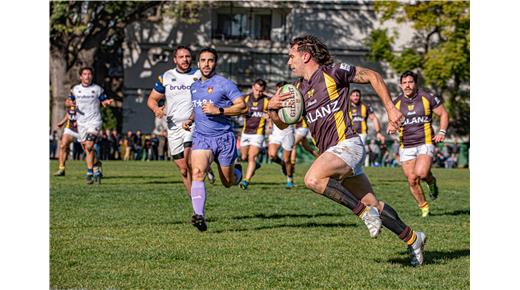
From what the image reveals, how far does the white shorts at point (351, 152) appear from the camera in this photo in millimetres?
8414

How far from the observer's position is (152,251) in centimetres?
903

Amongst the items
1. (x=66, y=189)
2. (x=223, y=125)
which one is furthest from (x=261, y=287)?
(x=66, y=189)

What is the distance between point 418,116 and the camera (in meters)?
13.9

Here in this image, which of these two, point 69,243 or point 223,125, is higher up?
point 223,125

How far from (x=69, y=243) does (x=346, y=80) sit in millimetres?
3462

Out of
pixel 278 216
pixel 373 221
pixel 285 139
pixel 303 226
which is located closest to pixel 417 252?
pixel 373 221

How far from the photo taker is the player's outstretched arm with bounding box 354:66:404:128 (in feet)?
25.5

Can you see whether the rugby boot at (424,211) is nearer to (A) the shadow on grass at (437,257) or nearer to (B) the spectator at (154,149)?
(A) the shadow on grass at (437,257)

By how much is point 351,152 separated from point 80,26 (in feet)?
114

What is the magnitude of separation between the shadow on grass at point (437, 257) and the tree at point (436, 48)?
124 feet

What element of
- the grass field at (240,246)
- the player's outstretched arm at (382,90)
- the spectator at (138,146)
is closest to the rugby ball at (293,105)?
the player's outstretched arm at (382,90)

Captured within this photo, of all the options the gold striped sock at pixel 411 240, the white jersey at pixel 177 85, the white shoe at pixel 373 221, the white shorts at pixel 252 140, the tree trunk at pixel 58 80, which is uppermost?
the tree trunk at pixel 58 80

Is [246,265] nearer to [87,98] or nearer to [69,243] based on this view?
[69,243]
